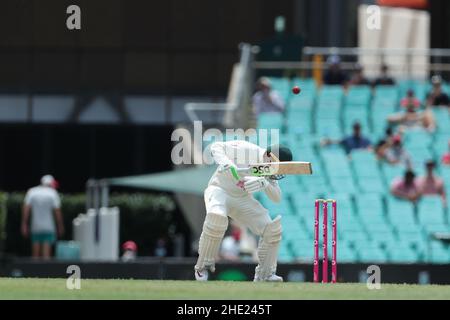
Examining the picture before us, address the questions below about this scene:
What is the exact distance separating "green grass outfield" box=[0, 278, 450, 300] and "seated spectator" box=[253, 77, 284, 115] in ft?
36.6

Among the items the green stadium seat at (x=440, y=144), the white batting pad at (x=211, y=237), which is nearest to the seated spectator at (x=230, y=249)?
the green stadium seat at (x=440, y=144)

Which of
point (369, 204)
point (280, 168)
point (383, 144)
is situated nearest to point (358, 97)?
point (383, 144)

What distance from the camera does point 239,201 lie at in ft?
53.3

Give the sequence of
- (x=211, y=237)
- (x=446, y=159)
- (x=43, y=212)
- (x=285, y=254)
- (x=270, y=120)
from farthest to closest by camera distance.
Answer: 1. (x=270, y=120)
2. (x=43, y=212)
3. (x=446, y=159)
4. (x=285, y=254)
5. (x=211, y=237)

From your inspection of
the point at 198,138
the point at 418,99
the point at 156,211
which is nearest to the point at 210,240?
the point at 198,138

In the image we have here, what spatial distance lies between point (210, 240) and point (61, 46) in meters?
21.6

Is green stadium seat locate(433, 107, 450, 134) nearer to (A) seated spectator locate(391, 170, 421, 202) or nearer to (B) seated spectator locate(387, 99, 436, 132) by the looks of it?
(B) seated spectator locate(387, 99, 436, 132)

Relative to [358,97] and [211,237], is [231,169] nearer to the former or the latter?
[211,237]

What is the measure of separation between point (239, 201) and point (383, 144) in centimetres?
1000

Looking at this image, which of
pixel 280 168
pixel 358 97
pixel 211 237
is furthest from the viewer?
pixel 358 97

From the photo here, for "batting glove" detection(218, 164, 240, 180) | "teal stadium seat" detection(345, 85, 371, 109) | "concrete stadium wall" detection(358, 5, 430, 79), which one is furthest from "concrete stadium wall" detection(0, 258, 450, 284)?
"concrete stadium wall" detection(358, 5, 430, 79)

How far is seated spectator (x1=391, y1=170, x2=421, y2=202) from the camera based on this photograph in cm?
2462

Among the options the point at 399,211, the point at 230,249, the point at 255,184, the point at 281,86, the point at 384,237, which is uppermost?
the point at 281,86

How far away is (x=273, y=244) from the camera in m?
16.2
